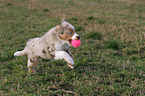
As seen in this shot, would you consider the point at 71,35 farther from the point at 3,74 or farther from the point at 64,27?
the point at 3,74

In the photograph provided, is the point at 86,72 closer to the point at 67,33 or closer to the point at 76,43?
the point at 76,43

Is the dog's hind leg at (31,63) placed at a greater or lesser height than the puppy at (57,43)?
lesser

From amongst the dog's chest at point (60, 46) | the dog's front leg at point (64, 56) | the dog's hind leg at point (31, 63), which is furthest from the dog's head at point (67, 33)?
the dog's hind leg at point (31, 63)

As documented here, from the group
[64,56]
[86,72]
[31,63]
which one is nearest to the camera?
[64,56]

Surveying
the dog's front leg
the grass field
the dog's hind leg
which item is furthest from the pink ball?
the dog's hind leg

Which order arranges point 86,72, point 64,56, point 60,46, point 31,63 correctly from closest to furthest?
1. point 64,56
2. point 60,46
3. point 31,63
4. point 86,72

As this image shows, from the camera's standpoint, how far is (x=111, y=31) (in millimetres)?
6711

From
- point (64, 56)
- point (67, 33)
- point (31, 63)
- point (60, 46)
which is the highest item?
point (67, 33)

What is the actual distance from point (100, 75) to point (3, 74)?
241 cm

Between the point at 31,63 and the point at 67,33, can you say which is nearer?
the point at 67,33

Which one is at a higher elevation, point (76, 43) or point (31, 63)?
point (76, 43)

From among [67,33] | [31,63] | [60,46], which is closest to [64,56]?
[60,46]

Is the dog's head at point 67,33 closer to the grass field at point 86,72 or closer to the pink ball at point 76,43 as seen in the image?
the pink ball at point 76,43

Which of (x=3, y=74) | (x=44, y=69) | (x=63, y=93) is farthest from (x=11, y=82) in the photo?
(x=63, y=93)
